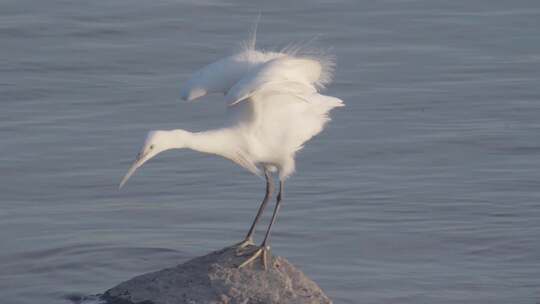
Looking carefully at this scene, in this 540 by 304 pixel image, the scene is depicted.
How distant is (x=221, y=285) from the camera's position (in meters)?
8.45

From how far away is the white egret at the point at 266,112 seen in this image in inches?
361

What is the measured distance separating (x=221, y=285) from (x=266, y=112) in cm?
155

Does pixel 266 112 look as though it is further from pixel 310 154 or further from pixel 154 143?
pixel 310 154

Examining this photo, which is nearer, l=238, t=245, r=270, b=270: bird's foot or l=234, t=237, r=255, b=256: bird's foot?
l=238, t=245, r=270, b=270: bird's foot

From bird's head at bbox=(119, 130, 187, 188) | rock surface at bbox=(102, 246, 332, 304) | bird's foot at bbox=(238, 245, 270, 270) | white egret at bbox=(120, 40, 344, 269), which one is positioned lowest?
rock surface at bbox=(102, 246, 332, 304)

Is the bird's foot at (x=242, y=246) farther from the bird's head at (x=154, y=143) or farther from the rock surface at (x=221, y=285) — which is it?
the bird's head at (x=154, y=143)

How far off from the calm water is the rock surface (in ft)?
4.15

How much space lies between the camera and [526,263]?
10.7 m

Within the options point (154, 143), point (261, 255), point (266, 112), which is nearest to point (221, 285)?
point (261, 255)

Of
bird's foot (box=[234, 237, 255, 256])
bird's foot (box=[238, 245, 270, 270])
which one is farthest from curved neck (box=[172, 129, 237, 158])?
bird's foot (box=[238, 245, 270, 270])

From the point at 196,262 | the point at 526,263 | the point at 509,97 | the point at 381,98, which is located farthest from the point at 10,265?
the point at 509,97

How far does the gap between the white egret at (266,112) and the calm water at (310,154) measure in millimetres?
1265

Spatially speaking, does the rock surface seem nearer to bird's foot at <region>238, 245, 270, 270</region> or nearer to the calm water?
bird's foot at <region>238, 245, 270, 270</region>

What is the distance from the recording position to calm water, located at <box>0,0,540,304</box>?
418 inches
